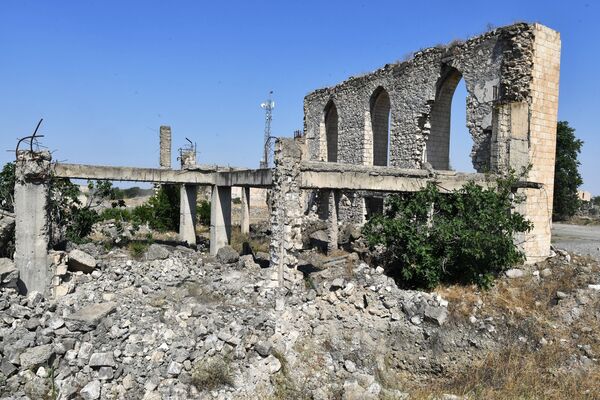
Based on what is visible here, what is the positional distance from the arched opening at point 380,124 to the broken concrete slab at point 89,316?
42.1 feet

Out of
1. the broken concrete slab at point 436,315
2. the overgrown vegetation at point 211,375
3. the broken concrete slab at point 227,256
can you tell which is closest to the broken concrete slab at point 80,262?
the broken concrete slab at point 227,256

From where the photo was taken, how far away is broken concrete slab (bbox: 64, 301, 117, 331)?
767 cm

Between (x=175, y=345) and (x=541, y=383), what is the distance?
588cm

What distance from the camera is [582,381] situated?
7.83m

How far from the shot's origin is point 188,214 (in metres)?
16.1

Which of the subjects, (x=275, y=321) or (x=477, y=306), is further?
(x=477, y=306)

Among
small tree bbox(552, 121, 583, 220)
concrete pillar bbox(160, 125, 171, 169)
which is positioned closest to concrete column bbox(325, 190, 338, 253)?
concrete pillar bbox(160, 125, 171, 169)

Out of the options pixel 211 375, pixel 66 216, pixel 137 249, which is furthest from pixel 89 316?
pixel 66 216

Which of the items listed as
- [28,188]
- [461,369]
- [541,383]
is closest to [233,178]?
[28,188]

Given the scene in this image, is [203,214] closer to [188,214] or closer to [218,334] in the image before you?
[188,214]

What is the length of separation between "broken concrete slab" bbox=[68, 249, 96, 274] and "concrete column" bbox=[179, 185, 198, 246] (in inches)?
204

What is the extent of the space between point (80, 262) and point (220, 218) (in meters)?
4.58

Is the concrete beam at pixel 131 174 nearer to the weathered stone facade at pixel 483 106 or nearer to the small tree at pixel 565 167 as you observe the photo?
the weathered stone facade at pixel 483 106

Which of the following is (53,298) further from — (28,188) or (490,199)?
(490,199)
